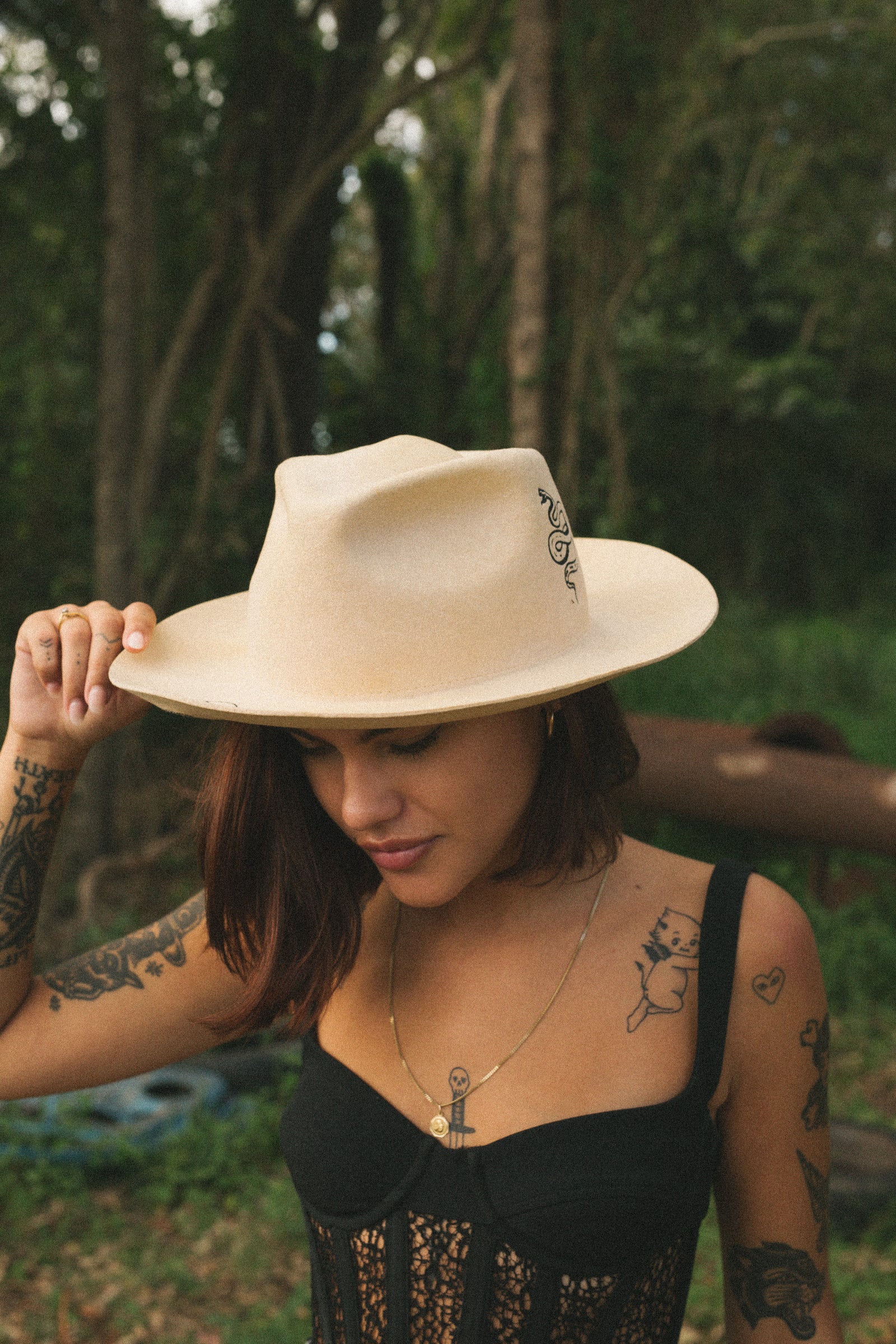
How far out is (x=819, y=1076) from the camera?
1.49 m

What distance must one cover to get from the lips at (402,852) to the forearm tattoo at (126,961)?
432 mm

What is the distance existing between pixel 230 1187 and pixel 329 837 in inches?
107

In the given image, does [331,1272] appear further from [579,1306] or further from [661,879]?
[661,879]

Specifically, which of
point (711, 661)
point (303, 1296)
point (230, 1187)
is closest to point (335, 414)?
point (711, 661)

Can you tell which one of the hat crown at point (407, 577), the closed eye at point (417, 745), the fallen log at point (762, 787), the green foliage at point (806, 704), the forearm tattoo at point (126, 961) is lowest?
the green foliage at point (806, 704)

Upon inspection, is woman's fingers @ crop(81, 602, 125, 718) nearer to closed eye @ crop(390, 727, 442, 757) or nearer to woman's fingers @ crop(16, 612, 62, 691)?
woman's fingers @ crop(16, 612, 62, 691)

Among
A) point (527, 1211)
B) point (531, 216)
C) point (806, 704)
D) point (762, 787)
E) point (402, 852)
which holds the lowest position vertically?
point (806, 704)

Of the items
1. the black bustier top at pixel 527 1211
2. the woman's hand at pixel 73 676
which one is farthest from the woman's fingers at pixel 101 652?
the black bustier top at pixel 527 1211

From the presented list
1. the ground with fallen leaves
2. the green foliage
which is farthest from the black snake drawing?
the green foliage

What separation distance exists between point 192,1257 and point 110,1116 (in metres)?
0.75

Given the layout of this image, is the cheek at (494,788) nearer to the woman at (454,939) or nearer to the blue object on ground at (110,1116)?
the woman at (454,939)

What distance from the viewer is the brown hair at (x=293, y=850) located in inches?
60.0

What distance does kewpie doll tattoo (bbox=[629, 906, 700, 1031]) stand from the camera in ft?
4.82

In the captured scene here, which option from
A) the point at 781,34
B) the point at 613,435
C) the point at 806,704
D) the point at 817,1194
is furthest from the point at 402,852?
the point at 781,34
